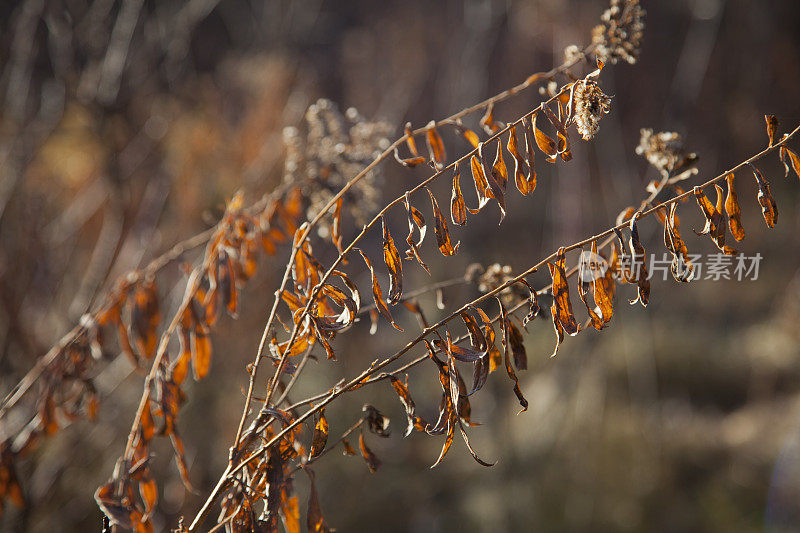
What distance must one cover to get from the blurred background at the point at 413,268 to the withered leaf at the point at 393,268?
13.7 inches

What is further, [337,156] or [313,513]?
[337,156]

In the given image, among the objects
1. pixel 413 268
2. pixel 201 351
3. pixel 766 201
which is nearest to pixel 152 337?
pixel 201 351

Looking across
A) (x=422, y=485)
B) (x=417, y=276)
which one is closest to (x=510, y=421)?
(x=422, y=485)

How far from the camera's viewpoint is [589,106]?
0.65m

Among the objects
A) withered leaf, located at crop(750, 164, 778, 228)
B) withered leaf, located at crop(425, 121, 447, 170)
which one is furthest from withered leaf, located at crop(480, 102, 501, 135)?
withered leaf, located at crop(750, 164, 778, 228)

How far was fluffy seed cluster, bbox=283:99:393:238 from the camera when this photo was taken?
3.34ft

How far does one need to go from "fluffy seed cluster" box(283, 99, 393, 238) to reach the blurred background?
0.14ft

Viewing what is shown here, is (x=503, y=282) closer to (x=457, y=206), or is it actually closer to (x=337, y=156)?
(x=457, y=206)

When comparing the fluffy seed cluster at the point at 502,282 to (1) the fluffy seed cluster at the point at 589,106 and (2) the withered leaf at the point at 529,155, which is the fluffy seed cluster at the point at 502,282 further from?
(1) the fluffy seed cluster at the point at 589,106

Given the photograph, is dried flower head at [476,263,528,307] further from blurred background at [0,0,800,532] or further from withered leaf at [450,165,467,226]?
blurred background at [0,0,800,532]

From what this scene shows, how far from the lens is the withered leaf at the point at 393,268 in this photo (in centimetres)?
68

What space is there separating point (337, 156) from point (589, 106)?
1.70 feet

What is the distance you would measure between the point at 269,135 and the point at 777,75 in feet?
9.90

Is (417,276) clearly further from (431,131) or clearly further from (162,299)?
(431,131)
